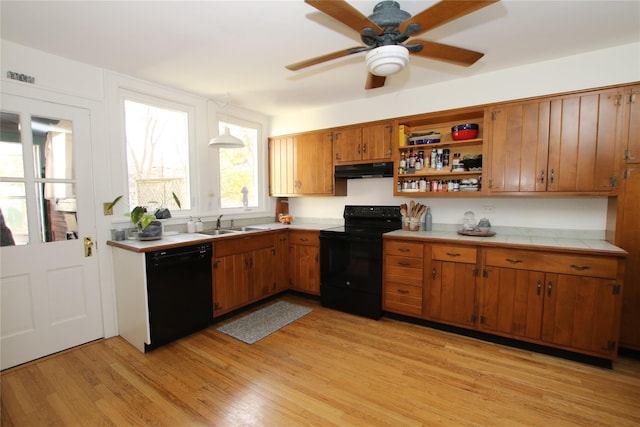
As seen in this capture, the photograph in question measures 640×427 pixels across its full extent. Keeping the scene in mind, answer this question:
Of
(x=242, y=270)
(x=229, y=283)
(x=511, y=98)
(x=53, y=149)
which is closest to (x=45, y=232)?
(x=53, y=149)

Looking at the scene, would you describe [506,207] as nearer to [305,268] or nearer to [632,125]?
[632,125]

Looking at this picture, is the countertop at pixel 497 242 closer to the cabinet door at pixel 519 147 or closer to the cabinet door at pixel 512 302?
the cabinet door at pixel 512 302

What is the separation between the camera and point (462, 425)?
1755mm

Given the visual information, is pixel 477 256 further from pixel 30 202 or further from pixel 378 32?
pixel 30 202

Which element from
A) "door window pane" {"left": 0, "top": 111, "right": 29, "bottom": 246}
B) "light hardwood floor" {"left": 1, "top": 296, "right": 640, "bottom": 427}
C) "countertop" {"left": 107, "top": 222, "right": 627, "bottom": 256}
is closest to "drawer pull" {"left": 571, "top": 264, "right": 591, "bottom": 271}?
"countertop" {"left": 107, "top": 222, "right": 627, "bottom": 256}

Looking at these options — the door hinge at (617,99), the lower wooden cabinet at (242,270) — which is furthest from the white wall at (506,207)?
the lower wooden cabinet at (242,270)

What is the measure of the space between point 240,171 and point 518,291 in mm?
3588

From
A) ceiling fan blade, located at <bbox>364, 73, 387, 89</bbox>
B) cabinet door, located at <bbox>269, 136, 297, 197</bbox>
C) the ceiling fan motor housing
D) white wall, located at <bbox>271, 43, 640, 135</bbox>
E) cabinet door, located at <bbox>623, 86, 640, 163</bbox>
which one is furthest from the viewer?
cabinet door, located at <bbox>269, 136, 297, 197</bbox>

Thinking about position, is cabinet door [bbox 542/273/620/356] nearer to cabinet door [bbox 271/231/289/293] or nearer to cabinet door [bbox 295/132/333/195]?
cabinet door [bbox 295/132/333/195]

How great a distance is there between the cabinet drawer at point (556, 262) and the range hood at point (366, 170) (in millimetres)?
1411

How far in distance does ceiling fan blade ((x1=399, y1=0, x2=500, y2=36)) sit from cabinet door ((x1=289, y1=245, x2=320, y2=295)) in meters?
2.68

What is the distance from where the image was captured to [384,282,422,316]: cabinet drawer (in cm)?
304

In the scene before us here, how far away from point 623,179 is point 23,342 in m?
5.14

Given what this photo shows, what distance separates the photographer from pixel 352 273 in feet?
11.0
